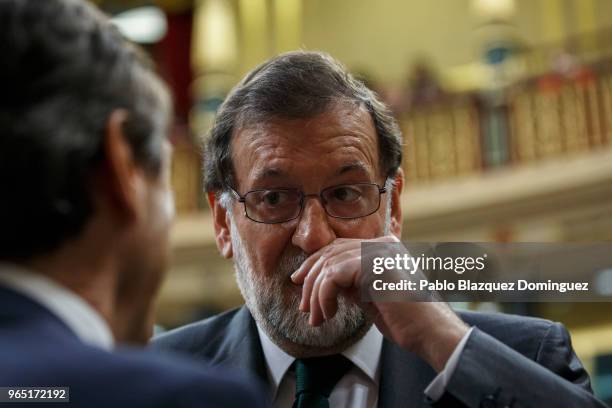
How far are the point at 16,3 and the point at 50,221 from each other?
26 cm

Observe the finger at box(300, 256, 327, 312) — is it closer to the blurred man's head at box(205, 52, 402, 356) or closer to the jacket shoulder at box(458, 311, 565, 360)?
the blurred man's head at box(205, 52, 402, 356)

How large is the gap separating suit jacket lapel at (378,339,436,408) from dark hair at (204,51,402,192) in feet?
1.49

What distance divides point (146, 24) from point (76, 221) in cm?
1297

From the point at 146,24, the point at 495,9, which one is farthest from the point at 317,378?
the point at 146,24

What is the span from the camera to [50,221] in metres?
1.25

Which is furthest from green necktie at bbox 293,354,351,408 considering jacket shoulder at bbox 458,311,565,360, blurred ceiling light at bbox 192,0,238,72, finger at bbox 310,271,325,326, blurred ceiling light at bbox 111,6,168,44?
blurred ceiling light at bbox 111,6,168,44

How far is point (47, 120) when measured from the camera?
1.24 m

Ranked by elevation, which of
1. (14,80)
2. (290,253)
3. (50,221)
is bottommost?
→ (290,253)

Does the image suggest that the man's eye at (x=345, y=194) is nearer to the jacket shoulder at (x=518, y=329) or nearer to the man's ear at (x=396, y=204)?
the man's ear at (x=396, y=204)

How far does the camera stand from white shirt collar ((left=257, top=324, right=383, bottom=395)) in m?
2.34

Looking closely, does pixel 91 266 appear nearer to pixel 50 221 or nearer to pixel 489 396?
pixel 50 221

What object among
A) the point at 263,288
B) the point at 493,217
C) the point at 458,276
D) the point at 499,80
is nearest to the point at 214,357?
the point at 263,288

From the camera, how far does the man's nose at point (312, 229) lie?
2.34 meters

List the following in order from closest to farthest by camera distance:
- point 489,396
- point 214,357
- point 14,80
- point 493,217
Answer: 1. point 14,80
2. point 489,396
3. point 214,357
4. point 493,217
